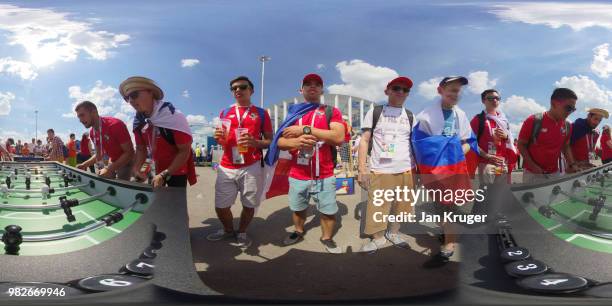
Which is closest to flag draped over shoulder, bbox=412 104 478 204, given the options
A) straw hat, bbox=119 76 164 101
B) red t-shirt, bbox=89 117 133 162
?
straw hat, bbox=119 76 164 101

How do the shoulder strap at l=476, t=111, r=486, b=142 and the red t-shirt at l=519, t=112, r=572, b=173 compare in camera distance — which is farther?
the red t-shirt at l=519, t=112, r=572, b=173

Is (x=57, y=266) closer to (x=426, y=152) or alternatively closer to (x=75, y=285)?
(x=75, y=285)

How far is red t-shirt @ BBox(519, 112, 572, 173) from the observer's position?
4.00 feet

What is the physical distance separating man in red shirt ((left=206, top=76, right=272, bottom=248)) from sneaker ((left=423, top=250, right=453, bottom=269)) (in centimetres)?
72

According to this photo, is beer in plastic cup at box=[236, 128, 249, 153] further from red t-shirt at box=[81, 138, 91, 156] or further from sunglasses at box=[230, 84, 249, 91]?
red t-shirt at box=[81, 138, 91, 156]

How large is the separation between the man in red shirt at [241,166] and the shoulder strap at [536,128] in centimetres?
103

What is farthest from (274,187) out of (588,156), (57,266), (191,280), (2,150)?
(588,156)

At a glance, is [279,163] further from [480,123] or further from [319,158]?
[480,123]

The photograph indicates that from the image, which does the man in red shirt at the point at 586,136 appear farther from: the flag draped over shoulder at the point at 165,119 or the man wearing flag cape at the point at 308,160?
the flag draped over shoulder at the point at 165,119

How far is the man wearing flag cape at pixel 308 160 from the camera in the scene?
1141 mm

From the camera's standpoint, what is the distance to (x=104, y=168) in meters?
1.21

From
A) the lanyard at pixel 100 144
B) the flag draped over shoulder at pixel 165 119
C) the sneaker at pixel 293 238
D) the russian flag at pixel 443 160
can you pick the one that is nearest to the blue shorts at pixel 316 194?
the sneaker at pixel 293 238

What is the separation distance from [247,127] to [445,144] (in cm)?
75

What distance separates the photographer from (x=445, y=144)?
1174mm
